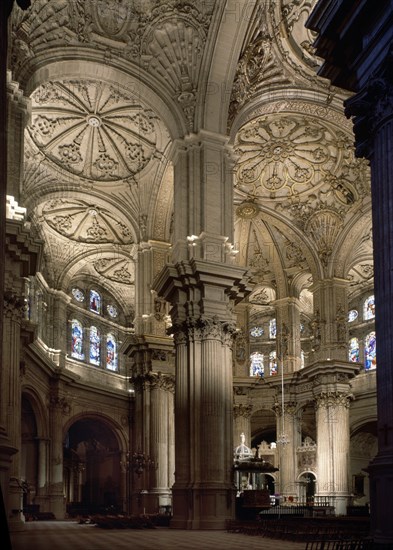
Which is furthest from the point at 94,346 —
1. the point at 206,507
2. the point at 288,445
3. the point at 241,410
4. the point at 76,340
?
the point at 206,507

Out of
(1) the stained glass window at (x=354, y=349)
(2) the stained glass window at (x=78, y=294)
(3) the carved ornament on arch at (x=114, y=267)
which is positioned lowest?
(1) the stained glass window at (x=354, y=349)

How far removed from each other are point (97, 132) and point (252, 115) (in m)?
7.54

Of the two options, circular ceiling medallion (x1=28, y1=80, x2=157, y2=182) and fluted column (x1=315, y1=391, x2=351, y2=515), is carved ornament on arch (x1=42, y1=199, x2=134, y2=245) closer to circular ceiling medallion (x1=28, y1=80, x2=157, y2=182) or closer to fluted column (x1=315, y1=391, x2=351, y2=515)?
circular ceiling medallion (x1=28, y1=80, x2=157, y2=182)

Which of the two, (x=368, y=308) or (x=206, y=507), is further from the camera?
(x=368, y=308)

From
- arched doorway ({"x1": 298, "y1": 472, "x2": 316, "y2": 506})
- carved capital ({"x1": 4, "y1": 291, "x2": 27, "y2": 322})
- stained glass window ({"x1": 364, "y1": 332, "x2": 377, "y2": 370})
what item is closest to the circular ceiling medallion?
carved capital ({"x1": 4, "y1": 291, "x2": 27, "y2": 322})

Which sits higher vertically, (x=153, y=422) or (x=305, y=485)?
(x=153, y=422)

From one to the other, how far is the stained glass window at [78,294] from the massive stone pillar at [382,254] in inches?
1415

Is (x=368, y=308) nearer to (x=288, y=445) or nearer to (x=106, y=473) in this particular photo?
(x=288, y=445)

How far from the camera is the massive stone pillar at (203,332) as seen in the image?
25.2 metres

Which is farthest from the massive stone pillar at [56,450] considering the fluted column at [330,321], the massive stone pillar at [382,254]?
the massive stone pillar at [382,254]

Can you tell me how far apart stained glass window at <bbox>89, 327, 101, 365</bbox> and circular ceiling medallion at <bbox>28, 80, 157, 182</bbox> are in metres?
14.6

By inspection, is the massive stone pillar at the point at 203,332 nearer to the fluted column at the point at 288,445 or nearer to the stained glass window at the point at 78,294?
the fluted column at the point at 288,445

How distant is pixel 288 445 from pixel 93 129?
57.4ft

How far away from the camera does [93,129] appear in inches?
1383
